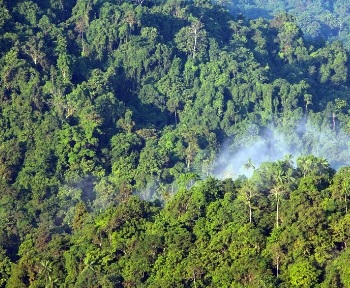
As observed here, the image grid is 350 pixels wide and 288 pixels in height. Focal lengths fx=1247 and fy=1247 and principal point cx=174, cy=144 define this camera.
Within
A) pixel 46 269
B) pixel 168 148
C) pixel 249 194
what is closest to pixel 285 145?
pixel 168 148

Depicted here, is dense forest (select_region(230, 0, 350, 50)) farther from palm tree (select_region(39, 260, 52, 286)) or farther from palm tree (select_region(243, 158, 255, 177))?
palm tree (select_region(39, 260, 52, 286))

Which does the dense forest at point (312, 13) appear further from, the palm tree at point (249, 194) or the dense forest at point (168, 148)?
the palm tree at point (249, 194)

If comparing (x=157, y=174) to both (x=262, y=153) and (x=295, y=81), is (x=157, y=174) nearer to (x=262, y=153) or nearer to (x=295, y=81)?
(x=262, y=153)

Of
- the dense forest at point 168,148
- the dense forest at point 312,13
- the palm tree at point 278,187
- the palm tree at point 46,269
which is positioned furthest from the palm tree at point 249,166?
the dense forest at point 312,13

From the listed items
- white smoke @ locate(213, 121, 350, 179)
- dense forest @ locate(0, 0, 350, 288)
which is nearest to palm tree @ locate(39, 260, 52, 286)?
dense forest @ locate(0, 0, 350, 288)

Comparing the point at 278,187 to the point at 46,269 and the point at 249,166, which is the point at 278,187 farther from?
the point at 46,269

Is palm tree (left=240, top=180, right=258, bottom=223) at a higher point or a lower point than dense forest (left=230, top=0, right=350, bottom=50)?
higher

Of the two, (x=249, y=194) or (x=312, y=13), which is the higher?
(x=249, y=194)
